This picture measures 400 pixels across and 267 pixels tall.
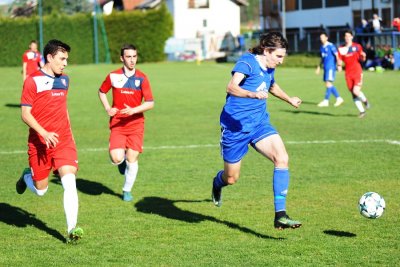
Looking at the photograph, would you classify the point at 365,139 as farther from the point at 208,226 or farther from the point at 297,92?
the point at 297,92

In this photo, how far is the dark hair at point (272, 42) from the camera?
8500mm

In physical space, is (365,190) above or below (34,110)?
below

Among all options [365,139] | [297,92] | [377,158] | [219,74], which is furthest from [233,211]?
[219,74]

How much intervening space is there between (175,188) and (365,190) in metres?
2.82

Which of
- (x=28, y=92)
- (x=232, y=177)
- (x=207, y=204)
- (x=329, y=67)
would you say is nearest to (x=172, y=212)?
(x=207, y=204)

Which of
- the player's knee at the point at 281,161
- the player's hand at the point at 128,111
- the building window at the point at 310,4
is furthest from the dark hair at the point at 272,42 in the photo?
the building window at the point at 310,4

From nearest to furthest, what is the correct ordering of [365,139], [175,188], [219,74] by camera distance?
[175,188] < [365,139] < [219,74]

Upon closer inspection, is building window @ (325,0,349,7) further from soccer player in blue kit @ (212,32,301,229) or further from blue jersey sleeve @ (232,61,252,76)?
blue jersey sleeve @ (232,61,252,76)

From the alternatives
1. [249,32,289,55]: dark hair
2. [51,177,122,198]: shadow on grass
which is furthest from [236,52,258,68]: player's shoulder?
[51,177,122,198]: shadow on grass

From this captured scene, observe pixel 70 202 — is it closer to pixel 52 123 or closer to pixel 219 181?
pixel 52 123

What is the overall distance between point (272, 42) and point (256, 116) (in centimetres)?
87

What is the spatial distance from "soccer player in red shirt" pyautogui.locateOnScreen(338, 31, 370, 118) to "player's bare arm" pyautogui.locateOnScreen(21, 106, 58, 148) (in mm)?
14310

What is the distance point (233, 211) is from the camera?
10.3 meters

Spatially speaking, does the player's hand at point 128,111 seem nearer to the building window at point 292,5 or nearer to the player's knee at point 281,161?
the player's knee at point 281,161
